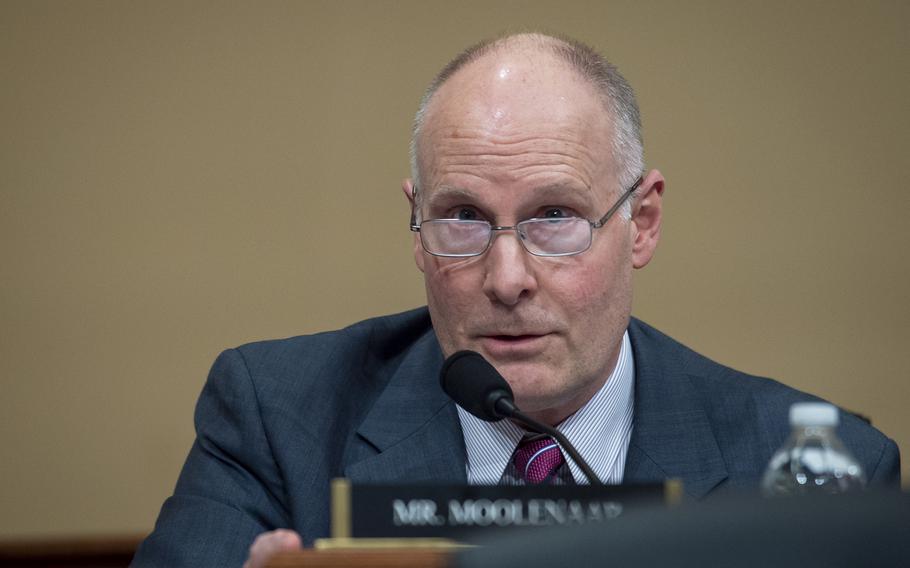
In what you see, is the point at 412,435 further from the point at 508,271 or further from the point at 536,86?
the point at 536,86

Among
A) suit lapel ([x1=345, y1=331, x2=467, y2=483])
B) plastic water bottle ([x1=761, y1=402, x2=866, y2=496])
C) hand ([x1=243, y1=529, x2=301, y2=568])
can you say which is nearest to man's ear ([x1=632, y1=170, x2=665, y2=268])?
suit lapel ([x1=345, y1=331, x2=467, y2=483])

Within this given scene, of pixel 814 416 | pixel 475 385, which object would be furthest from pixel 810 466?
pixel 475 385

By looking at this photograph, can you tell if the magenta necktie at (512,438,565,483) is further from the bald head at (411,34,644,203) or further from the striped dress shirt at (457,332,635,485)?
the bald head at (411,34,644,203)

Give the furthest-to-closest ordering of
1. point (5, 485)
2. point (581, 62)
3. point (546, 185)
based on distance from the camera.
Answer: point (5, 485)
point (581, 62)
point (546, 185)

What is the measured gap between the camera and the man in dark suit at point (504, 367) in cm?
202

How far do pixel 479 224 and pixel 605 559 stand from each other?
144 cm

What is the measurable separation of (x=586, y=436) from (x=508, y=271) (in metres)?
0.38

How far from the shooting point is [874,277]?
3.91 meters

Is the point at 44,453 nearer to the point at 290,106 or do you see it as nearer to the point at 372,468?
the point at 290,106

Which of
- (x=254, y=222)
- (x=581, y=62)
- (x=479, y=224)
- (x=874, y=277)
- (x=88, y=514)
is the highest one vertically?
(x=581, y=62)

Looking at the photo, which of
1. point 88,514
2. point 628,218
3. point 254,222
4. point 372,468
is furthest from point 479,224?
point 88,514

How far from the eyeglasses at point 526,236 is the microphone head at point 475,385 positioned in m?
0.39

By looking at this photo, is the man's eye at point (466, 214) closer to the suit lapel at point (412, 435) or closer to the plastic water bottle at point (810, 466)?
the suit lapel at point (412, 435)

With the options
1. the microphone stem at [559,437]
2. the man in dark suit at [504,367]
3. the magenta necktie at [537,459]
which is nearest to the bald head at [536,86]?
the man in dark suit at [504,367]
